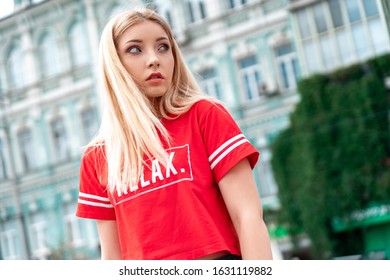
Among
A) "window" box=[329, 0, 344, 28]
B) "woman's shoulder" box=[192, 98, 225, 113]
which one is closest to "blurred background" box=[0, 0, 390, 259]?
"window" box=[329, 0, 344, 28]

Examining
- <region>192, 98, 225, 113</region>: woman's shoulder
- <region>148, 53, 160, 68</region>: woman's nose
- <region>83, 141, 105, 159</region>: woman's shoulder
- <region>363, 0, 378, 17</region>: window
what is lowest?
<region>83, 141, 105, 159</region>: woman's shoulder

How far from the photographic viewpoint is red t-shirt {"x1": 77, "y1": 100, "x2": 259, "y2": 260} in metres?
1.05

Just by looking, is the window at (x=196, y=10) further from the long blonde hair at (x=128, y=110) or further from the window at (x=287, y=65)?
the long blonde hair at (x=128, y=110)

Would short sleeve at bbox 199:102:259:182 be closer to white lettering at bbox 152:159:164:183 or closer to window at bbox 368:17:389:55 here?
white lettering at bbox 152:159:164:183

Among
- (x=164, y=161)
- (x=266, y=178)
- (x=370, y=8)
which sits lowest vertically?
(x=164, y=161)

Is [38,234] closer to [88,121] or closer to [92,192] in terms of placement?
[88,121]

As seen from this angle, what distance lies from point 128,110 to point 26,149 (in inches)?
494

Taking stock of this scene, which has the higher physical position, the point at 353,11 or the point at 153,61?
the point at 353,11

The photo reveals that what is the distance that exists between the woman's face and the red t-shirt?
8 centimetres

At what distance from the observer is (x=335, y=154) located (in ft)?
33.7

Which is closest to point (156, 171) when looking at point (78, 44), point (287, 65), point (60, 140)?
point (287, 65)

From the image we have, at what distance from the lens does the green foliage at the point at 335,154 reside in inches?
393

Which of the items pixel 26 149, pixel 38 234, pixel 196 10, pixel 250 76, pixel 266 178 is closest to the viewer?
pixel 266 178
